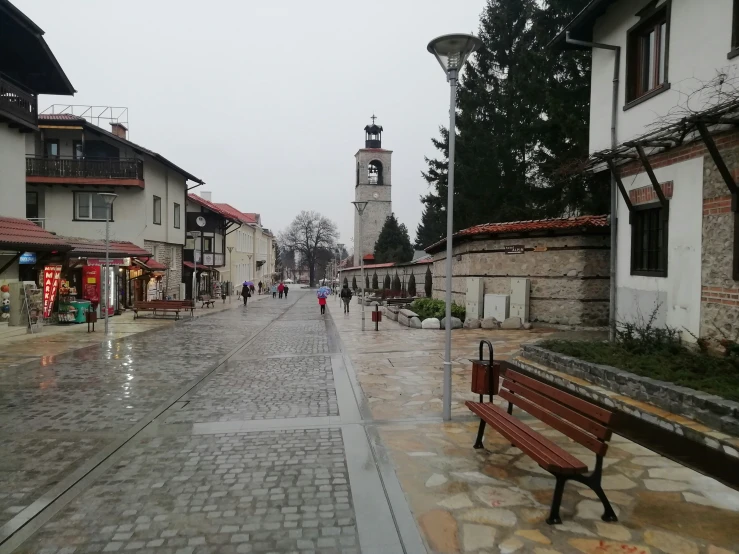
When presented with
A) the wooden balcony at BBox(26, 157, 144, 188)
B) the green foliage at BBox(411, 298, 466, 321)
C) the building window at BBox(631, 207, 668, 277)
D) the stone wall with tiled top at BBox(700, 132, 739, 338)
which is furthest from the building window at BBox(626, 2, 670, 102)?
the wooden balcony at BBox(26, 157, 144, 188)

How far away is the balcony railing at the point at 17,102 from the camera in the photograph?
647 inches

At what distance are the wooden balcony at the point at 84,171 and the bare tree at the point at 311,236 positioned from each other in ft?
221

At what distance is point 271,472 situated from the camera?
5086 mm

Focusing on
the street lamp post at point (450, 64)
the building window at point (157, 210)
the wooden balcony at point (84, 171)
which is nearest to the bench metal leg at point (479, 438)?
the street lamp post at point (450, 64)

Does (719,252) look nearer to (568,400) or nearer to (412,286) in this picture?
(568,400)

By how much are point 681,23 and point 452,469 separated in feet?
28.0

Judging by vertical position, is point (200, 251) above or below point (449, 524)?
above

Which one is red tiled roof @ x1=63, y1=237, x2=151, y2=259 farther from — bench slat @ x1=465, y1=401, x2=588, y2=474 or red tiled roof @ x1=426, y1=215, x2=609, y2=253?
bench slat @ x1=465, y1=401, x2=588, y2=474

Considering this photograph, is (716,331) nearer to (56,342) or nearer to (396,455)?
(396,455)

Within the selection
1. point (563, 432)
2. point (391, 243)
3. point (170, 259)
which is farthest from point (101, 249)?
point (391, 243)

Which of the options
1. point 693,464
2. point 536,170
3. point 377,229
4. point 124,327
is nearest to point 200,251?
point 124,327

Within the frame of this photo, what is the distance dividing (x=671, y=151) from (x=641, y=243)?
1977 millimetres

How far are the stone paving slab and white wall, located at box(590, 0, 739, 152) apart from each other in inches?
316

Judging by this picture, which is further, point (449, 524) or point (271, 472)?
point (271, 472)
